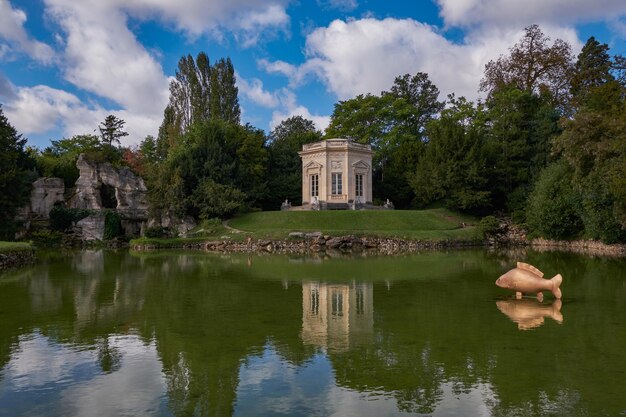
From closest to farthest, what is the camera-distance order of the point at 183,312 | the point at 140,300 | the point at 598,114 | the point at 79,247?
the point at 183,312 → the point at 140,300 → the point at 598,114 → the point at 79,247

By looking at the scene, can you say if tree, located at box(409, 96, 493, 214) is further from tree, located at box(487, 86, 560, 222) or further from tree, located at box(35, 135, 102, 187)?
tree, located at box(35, 135, 102, 187)

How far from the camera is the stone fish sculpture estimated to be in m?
12.3

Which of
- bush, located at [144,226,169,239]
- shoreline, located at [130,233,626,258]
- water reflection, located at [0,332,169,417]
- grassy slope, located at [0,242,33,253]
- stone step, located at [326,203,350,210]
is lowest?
water reflection, located at [0,332,169,417]

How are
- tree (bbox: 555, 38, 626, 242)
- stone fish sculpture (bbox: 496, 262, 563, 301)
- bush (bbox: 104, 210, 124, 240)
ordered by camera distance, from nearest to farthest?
stone fish sculpture (bbox: 496, 262, 563, 301) < tree (bbox: 555, 38, 626, 242) < bush (bbox: 104, 210, 124, 240)

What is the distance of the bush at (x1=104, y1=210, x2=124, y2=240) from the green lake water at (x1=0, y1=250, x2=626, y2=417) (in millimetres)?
25006

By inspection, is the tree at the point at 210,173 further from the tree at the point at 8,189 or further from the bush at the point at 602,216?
the bush at the point at 602,216

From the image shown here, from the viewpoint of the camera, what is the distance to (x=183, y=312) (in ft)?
37.3

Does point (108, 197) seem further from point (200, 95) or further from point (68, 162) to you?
point (200, 95)

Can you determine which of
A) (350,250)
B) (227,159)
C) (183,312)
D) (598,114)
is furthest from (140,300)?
(227,159)

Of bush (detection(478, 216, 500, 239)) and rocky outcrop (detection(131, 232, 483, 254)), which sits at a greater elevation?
bush (detection(478, 216, 500, 239))

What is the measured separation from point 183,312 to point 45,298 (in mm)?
4666

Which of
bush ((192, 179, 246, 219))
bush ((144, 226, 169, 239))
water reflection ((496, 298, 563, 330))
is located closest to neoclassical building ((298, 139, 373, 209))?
bush ((192, 179, 246, 219))

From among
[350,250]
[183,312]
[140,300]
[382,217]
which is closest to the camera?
[183,312]

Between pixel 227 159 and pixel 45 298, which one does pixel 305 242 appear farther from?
pixel 45 298
